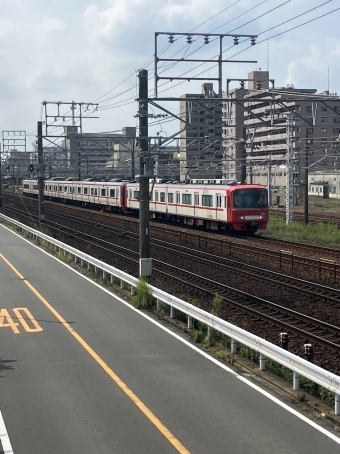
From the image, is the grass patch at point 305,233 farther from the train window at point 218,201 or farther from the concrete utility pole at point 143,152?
the concrete utility pole at point 143,152

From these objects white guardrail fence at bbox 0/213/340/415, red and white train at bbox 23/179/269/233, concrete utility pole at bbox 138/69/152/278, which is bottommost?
white guardrail fence at bbox 0/213/340/415

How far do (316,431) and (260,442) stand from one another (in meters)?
0.86

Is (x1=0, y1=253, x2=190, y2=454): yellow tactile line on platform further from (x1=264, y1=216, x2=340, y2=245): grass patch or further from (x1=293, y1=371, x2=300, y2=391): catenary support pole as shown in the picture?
(x1=264, y1=216, x2=340, y2=245): grass patch

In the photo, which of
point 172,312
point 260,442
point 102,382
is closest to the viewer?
point 260,442

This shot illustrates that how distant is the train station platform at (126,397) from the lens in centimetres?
771

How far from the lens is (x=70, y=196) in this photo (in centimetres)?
7056

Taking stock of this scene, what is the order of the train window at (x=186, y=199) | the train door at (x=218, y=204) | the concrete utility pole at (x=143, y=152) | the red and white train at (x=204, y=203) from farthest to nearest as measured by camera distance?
the train window at (x=186, y=199), the train door at (x=218, y=204), the red and white train at (x=204, y=203), the concrete utility pole at (x=143, y=152)

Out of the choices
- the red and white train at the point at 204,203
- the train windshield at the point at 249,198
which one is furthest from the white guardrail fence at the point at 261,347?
the train windshield at the point at 249,198

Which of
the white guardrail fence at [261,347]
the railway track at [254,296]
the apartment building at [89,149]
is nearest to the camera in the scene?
the white guardrail fence at [261,347]

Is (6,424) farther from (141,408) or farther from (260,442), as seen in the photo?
(260,442)

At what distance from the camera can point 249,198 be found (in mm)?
34781

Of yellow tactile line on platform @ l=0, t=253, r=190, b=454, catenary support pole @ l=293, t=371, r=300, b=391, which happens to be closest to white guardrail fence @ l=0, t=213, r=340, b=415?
catenary support pole @ l=293, t=371, r=300, b=391

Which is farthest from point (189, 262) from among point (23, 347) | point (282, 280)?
point (23, 347)

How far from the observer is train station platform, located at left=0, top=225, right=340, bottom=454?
7715 mm
